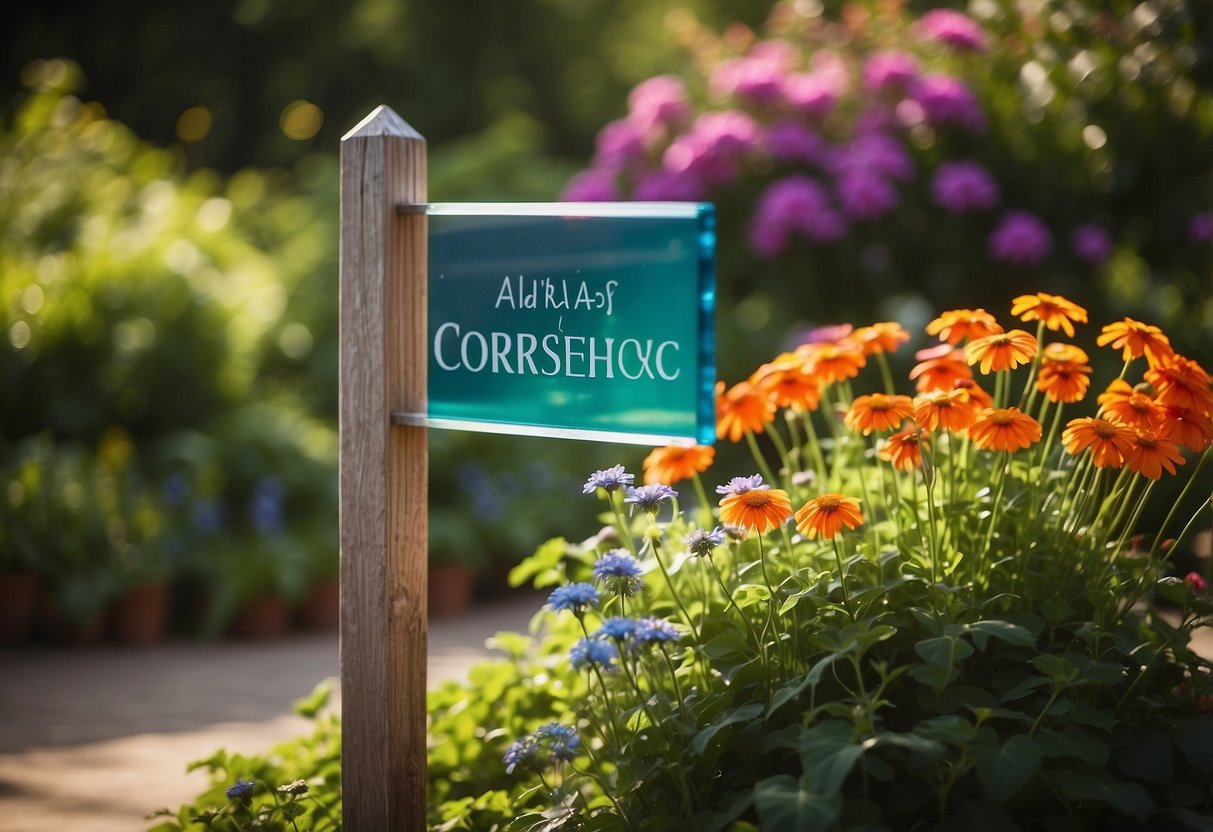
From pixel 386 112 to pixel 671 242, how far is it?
76cm

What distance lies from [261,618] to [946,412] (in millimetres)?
3569

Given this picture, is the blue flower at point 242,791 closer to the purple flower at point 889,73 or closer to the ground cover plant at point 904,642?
the ground cover plant at point 904,642

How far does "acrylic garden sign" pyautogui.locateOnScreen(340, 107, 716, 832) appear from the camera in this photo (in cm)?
224

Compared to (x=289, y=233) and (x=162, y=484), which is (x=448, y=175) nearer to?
(x=289, y=233)

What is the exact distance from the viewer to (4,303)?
211 inches

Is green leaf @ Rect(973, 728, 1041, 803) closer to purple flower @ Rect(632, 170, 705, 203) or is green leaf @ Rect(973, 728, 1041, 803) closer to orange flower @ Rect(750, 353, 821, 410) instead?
orange flower @ Rect(750, 353, 821, 410)

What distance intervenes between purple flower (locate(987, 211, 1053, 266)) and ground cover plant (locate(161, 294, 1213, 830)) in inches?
113

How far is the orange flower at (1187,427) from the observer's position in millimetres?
2186

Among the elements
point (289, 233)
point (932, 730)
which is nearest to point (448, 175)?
point (289, 233)

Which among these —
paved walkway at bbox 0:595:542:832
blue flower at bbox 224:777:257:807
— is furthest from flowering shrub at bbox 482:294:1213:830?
paved walkway at bbox 0:595:542:832

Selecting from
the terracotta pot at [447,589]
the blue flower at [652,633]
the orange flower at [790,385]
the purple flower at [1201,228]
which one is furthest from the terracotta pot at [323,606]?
the purple flower at [1201,228]

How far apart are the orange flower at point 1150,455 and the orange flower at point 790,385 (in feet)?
2.11

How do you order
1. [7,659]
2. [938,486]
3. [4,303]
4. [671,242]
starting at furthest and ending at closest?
1. [4,303]
2. [7,659]
3. [938,486]
4. [671,242]

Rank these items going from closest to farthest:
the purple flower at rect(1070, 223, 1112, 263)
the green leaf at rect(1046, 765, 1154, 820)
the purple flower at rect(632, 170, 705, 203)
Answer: the green leaf at rect(1046, 765, 1154, 820)
the purple flower at rect(1070, 223, 1112, 263)
the purple flower at rect(632, 170, 705, 203)
